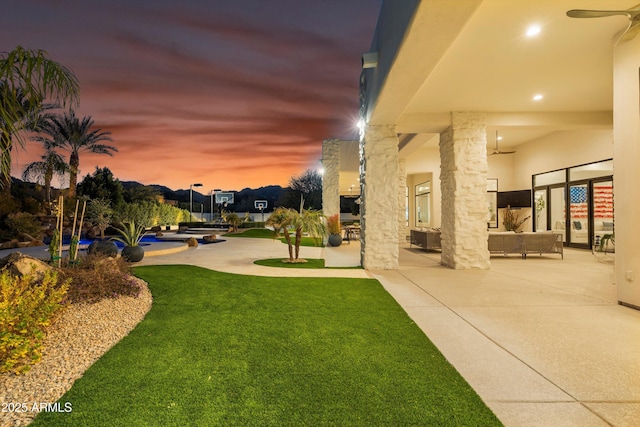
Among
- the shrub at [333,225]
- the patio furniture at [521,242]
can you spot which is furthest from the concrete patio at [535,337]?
the shrub at [333,225]

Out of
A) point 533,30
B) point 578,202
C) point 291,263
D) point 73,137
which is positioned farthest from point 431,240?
point 73,137

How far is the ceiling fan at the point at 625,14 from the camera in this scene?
3343mm

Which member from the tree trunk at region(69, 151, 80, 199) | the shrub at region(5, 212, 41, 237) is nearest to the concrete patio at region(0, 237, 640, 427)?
the shrub at region(5, 212, 41, 237)

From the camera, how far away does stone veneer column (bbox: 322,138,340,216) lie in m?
13.9

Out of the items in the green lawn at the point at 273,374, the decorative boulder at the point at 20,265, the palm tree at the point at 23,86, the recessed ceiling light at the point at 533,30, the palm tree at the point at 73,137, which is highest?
the palm tree at the point at 73,137

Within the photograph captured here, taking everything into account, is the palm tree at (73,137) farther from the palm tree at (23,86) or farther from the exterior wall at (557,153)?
the exterior wall at (557,153)

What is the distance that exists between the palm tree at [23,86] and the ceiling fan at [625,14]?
5.35 metres

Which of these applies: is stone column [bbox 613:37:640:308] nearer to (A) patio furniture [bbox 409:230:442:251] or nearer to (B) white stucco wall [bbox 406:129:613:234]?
(A) patio furniture [bbox 409:230:442:251]

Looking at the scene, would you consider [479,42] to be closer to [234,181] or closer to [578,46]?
[578,46]

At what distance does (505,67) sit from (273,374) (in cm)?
629

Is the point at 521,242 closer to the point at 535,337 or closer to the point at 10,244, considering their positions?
the point at 535,337

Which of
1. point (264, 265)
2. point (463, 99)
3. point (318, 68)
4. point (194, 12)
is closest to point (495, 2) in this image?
point (463, 99)

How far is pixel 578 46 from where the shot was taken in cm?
508

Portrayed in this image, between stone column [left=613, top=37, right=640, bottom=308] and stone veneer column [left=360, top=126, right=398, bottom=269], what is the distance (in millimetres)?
4046
